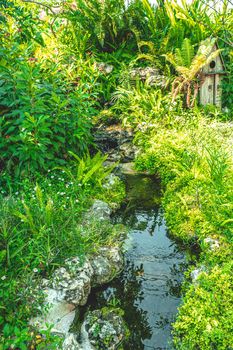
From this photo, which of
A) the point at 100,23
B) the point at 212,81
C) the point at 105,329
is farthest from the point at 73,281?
the point at 100,23

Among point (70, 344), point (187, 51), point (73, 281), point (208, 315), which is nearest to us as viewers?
point (70, 344)

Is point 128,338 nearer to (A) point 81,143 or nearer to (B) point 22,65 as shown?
(A) point 81,143

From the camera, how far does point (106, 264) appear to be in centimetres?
384

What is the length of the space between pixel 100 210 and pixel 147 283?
1.29 meters

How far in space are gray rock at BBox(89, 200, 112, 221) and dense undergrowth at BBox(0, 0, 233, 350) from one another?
131mm

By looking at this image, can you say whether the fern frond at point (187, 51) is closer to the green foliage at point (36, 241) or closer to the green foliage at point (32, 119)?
the green foliage at point (32, 119)

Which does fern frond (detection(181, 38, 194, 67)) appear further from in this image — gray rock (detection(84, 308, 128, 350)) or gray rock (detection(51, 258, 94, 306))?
gray rock (detection(84, 308, 128, 350))

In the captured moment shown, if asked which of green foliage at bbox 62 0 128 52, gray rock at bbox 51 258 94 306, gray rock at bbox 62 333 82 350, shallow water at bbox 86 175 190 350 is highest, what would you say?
green foliage at bbox 62 0 128 52

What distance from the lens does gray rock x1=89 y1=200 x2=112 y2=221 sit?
4.59 meters

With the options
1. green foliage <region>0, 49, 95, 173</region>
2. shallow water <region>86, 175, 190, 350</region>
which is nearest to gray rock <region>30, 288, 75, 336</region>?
shallow water <region>86, 175, 190, 350</region>

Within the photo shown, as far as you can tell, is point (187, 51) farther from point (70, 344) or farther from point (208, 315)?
point (70, 344)

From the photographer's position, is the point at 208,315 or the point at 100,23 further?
the point at 100,23

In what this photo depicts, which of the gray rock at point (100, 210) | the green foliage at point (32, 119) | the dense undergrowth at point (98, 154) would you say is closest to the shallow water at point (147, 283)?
the dense undergrowth at point (98, 154)

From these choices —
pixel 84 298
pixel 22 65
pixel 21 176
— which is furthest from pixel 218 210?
pixel 22 65
